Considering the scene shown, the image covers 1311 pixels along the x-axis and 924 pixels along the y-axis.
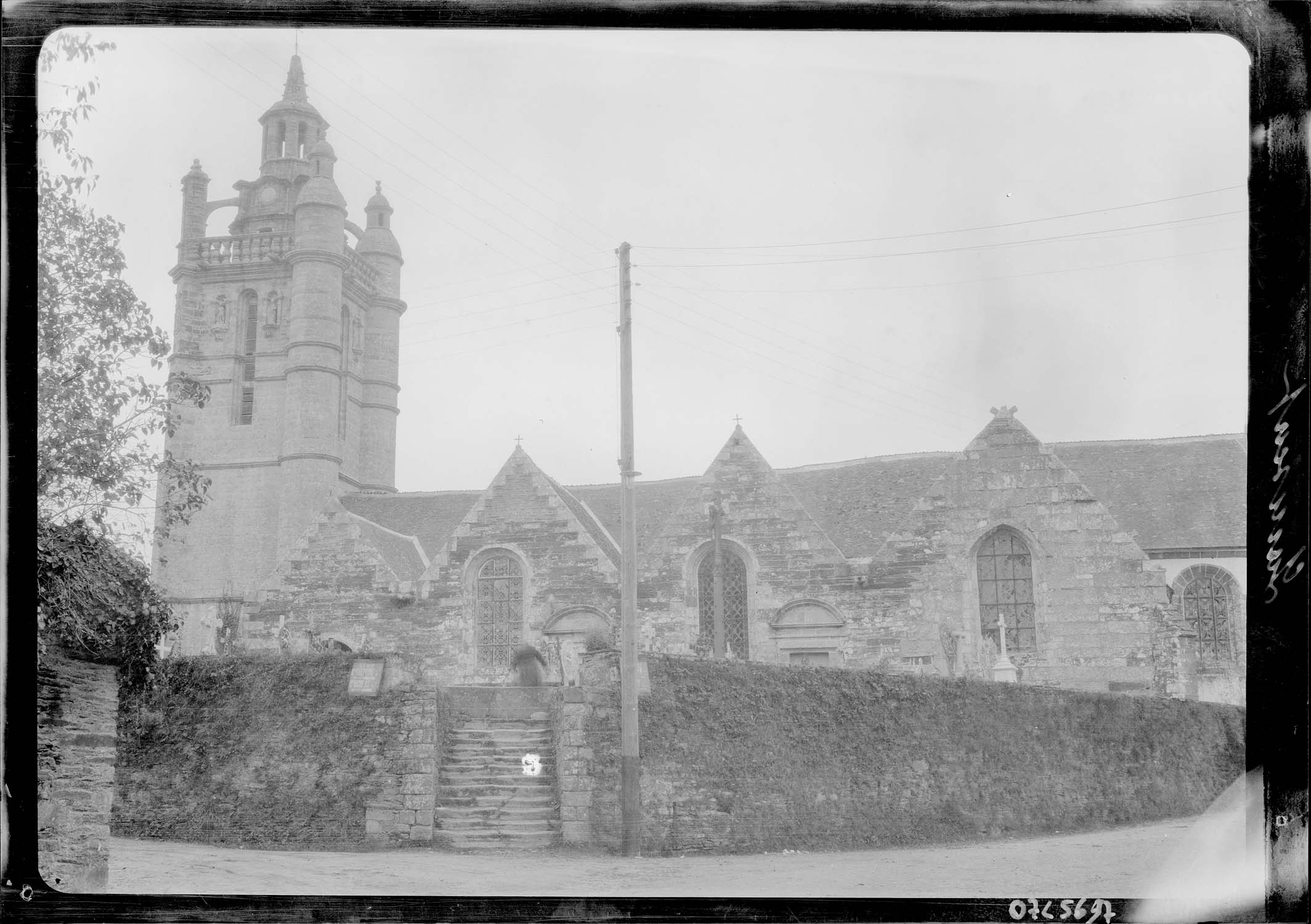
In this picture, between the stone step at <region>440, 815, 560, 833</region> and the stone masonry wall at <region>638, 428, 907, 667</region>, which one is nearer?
the stone step at <region>440, 815, 560, 833</region>

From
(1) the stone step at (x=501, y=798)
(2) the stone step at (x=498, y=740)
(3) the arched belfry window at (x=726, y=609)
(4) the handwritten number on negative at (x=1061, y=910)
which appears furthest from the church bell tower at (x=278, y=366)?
(4) the handwritten number on negative at (x=1061, y=910)

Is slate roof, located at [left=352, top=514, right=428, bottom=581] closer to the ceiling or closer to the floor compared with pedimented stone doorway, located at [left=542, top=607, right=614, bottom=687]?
closer to the ceiling

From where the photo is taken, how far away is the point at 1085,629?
2089 cm

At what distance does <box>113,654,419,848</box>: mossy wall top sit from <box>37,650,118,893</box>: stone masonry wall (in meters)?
6.42

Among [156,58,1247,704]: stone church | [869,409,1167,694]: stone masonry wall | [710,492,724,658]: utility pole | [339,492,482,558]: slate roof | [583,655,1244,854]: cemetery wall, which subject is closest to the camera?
[583,655,1244,854]: cemetery wall

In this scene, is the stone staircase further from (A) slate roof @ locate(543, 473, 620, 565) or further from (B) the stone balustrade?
(B) the stone balustrade

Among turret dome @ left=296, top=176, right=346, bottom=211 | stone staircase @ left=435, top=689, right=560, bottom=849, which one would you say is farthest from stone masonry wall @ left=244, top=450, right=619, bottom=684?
turret dome @ left=296, top=176, right=346, bottom=211

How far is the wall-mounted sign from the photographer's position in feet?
51.2

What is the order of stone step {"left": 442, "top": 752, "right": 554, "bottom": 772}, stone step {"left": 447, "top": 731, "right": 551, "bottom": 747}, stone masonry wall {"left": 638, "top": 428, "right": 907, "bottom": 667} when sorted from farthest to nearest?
stone masonry wall {"left": 638, "top": 428, "right": 907, "bottom": 667}
stone step {"left": 447, "top": 731, "right": 551, "bottom": 747}
stone step {"left": 442, "top": 752, "right": 554, "bottom": 772}

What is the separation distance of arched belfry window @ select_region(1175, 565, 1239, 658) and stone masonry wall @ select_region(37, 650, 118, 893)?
19.7 m

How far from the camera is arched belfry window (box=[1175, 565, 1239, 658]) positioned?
862 inches

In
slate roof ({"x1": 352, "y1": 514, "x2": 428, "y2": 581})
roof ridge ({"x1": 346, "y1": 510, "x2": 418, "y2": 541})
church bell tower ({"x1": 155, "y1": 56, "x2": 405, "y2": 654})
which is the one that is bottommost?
slate roof ({"x1": 352, "y1": 514, "x2": 428, "y2": 581})

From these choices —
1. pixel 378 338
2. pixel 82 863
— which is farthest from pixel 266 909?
pixel 378 338

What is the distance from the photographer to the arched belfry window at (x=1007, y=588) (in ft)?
69.1
